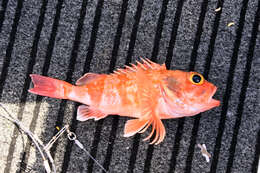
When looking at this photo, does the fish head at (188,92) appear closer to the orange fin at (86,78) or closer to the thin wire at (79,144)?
the orange fin at (86,78)

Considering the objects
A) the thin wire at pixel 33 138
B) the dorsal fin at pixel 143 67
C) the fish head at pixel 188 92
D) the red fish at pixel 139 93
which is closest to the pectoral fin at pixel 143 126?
the red fish at pixel 139 93

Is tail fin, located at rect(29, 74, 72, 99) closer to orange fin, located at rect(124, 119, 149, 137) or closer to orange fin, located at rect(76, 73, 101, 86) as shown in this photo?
orange fin, located at rect(76, 73, 101, 86)

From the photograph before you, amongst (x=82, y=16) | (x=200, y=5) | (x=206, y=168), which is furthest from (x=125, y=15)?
(x=206, y=168)

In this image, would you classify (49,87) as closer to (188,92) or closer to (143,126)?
(143,126)

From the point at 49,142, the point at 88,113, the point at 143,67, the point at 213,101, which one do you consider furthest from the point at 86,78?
the point at 213,101

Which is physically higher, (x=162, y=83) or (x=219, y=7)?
(x=219, y=7)

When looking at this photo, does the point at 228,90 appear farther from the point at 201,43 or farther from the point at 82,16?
the point at 82,16

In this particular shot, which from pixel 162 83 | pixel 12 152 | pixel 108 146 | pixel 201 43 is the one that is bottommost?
pixel 12 152
